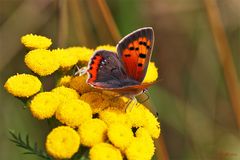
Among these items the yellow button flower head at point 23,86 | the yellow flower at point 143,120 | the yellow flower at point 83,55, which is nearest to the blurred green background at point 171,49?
the yellow flower at point 83,55

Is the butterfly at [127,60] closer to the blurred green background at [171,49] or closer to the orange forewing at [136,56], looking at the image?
the orange forewing at [136,56]

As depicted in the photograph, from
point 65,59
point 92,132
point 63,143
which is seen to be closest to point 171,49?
point 65,59

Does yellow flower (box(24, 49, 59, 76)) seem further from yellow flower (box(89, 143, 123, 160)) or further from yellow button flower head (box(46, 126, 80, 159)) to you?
yellow flower (box(89, 143, 123, 160))

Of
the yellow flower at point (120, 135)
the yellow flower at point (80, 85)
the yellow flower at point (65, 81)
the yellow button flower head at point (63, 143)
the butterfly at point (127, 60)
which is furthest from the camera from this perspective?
the yellow flower at point (65, 81)

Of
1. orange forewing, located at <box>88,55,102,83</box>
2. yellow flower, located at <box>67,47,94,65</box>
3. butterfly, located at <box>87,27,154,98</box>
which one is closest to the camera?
orange forewing, located at <box>88,55,102,83</box>

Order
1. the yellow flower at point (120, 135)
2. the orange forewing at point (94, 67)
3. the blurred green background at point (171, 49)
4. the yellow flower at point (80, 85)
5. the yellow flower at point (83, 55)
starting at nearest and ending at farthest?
the yellow flower at point (120, 135)
the orange forewing at point (94, 67)
the yellow flower at point (80, 85)
the yellow flower at point (83, 55)
the blurred green background at point (171, 49)

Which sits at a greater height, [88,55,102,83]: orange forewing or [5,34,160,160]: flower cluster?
[88,55,102,83]: orange forewing

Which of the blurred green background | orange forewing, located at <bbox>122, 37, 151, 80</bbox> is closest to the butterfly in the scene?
orange forewing, located at <bbox>122, 37, 151, 80</bbox>
